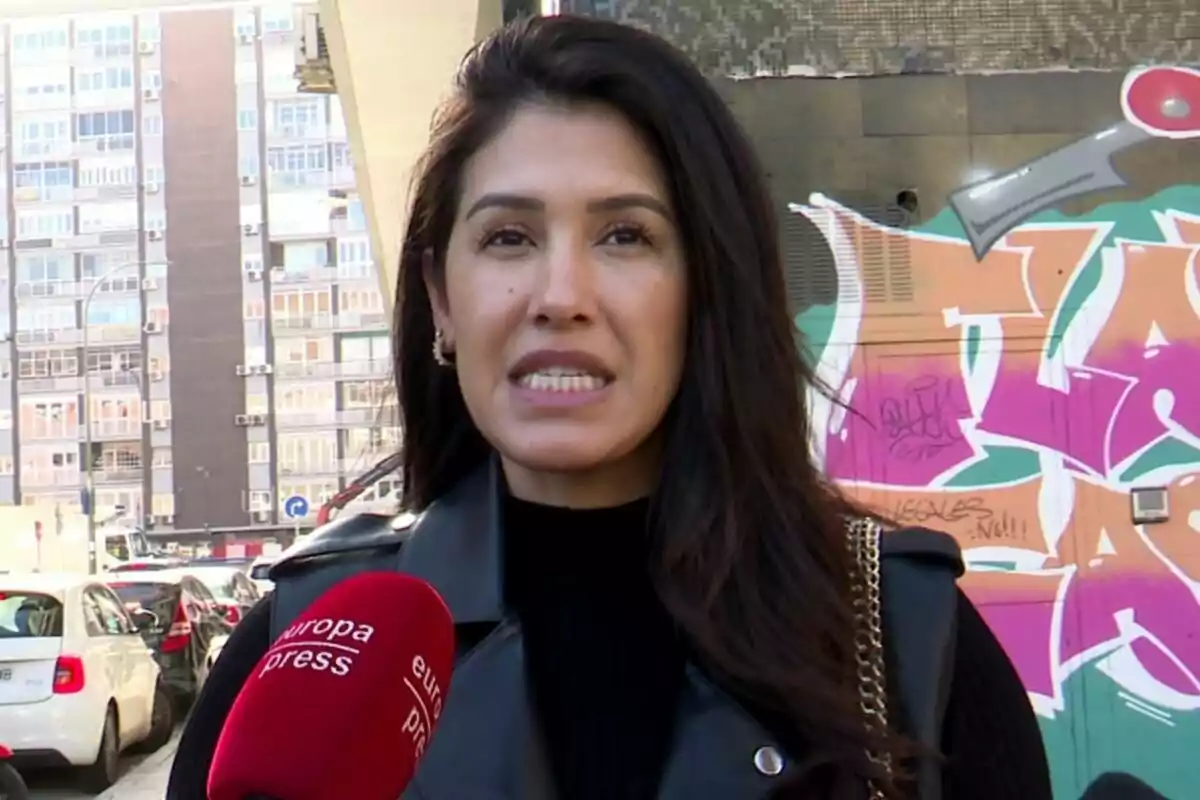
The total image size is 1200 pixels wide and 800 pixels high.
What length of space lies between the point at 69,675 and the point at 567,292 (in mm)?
8549

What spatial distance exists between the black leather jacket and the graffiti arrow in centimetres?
412

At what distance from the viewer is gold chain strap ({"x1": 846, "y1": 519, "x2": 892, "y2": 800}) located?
1.32 metres

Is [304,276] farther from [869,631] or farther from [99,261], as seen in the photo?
[869,631]

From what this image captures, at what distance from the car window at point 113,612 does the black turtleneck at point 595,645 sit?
9100 millimetres

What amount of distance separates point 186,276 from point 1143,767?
185ft

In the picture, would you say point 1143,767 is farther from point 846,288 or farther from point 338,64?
point 338,64

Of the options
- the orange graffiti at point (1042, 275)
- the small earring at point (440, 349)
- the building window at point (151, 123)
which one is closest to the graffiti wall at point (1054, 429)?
the orange graffiti at point (1042, 275)

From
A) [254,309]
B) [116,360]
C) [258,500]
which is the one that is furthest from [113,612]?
[116,360]

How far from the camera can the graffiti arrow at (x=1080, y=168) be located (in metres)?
5.32

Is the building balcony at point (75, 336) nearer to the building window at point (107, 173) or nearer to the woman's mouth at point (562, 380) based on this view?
the building window at point (107, 173)

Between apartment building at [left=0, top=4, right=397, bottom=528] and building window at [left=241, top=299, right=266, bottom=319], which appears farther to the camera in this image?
building window at [left=241, top=299, right=266, bottom=319]

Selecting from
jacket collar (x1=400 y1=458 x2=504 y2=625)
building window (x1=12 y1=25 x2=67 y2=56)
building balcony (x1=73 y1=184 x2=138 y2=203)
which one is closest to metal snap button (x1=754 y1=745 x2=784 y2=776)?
jacket collar (x1=400 y1=458 x2=504 y2=625)

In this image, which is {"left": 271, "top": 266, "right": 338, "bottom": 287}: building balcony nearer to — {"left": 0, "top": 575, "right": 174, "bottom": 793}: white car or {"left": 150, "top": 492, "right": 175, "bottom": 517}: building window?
{"left": 150, "top": 492, "right": 175, "bottom": 517}: building window

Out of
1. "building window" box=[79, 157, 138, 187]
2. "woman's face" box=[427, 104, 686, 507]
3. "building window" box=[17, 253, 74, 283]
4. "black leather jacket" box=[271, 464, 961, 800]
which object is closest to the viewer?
"black leather jacket" box=[271, 464, 961, 800]
